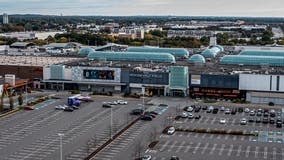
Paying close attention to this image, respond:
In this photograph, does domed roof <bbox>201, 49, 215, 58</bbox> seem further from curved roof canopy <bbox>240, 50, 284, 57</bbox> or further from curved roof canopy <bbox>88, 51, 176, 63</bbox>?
curved roof canopy <bbox>88, 51, 176, 63</bbox>

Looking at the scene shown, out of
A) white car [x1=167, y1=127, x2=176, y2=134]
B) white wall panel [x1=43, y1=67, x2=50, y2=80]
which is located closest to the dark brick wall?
white wall panel [x1=43, y1=67, x2=50, y2=80]

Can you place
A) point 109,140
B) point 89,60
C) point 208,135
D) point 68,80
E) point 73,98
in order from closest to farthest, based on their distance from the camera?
point 109,140 < point 208,135 < point 73,98 < point 68,80 < point 89,60

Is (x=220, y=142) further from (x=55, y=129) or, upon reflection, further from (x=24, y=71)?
(x=24, y=71)

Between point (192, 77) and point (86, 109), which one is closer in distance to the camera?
point (86, 109)

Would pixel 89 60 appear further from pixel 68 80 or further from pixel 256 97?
pixel 256 97

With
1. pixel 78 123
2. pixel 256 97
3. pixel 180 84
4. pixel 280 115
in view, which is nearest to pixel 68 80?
pixel 180 84
